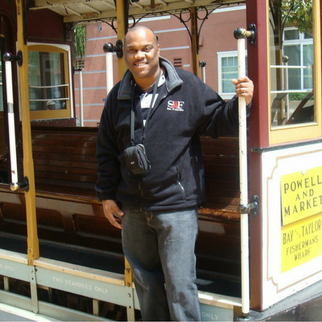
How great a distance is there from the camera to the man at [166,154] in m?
2.45

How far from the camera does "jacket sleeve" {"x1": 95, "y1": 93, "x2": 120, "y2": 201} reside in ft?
8.90

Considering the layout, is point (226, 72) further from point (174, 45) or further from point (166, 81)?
point (166, 81)

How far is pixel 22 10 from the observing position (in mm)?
3393

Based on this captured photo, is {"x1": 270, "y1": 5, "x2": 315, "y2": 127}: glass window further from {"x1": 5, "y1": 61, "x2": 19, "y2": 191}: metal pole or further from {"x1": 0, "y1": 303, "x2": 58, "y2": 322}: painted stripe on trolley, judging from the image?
{"x1": 0, "y1": 303, "x2": 58, "y2": 322}: painted stripe on trolley

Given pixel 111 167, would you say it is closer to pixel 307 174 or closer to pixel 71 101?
pixel 307 174

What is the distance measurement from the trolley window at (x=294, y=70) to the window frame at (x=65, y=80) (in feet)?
10.3

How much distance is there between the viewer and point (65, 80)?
5668 millimetres

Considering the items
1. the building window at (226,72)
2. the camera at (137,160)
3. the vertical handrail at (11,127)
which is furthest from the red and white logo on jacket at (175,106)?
the building window at (226,72)

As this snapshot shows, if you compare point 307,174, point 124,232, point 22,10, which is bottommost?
point 124,232

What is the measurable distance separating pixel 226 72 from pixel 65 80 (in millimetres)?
5736

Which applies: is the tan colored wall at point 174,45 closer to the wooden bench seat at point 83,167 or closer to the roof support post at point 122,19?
the wooden bench seat at point 83,167

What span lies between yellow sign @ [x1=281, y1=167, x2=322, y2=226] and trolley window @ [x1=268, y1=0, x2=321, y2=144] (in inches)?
8.6

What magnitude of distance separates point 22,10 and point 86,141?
4.61 ft

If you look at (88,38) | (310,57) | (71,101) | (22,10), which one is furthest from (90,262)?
(88,38)
